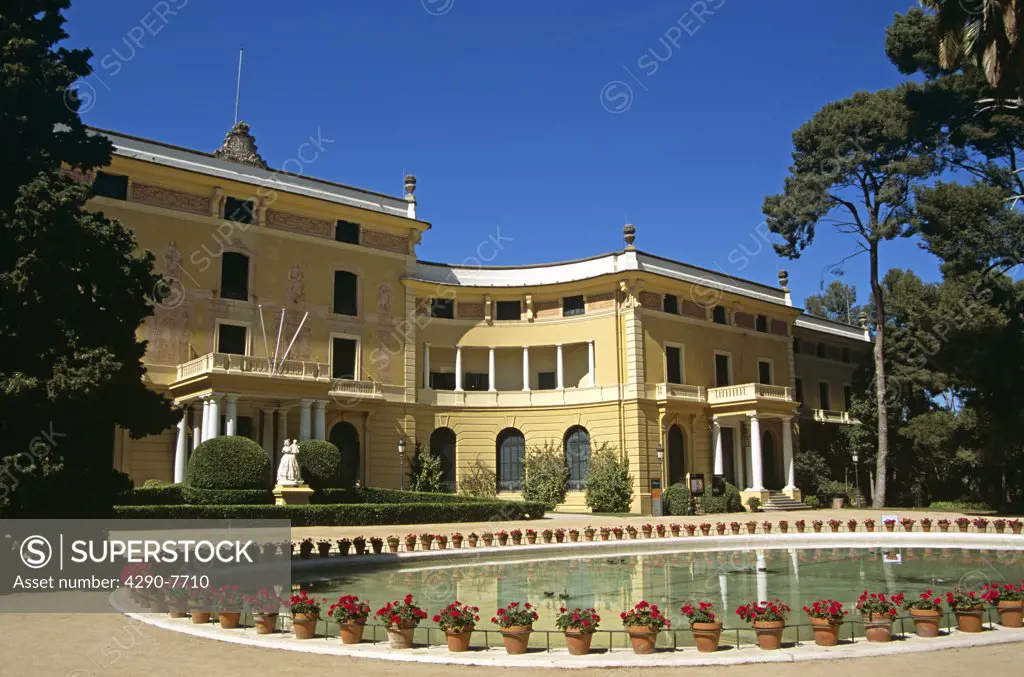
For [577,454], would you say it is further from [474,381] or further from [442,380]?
[442,380]

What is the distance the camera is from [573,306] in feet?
140

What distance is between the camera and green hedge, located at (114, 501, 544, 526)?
23922 millimetres

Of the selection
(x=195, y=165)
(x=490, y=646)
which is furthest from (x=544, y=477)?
(x=490, y=646)

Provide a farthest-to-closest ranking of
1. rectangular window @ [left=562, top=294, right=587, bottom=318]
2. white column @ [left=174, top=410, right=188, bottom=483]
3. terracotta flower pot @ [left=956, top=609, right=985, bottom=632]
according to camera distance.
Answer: rectangular window @ [left=562, top=294, right=587, bottom=318]
white column @ [left=174, top=410, right=188, bottom=483]
terracotta flower pot @ [left=956, top=609, right=985, bottom=632]

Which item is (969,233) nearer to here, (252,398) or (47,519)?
(252,398)

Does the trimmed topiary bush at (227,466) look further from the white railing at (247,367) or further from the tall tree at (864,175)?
the tall tree at (864,175)

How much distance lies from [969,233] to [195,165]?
2930 cm

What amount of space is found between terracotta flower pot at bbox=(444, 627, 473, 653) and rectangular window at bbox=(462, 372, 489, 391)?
32.9 m

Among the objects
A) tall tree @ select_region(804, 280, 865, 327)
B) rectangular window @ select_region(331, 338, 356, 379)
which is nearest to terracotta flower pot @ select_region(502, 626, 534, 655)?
rectangular window @ select_region(331, 338, 356, 379)

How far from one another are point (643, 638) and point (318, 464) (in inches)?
875

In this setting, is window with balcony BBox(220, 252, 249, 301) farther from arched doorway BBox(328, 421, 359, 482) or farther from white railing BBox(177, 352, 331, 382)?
arched doorway BBox(328, 421, 359, 482)

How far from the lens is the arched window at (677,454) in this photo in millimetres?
41344

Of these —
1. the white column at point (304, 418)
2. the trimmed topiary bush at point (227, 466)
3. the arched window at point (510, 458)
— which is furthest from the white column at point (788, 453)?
the trimmed topiary bush at point (227, 466)

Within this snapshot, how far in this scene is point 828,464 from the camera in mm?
48750
